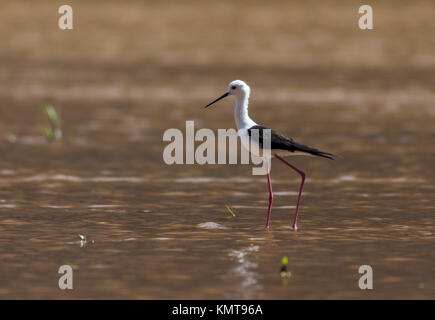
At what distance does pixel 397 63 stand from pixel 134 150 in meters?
17.9

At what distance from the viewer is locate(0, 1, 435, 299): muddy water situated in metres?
8.91

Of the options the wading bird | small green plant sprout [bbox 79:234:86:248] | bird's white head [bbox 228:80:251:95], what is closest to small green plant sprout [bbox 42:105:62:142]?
bird's white head [bbox 228:80:251:95]

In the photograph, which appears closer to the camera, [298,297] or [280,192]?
[298,297]

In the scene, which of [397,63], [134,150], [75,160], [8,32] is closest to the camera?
[75,160]

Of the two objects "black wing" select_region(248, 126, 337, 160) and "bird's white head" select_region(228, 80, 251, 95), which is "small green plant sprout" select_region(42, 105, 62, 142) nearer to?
"bird's white head" select_region(228, 80, 251, 95)

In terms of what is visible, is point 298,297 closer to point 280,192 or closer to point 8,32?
point 280,192

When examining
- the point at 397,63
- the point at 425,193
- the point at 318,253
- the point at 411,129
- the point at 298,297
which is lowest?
the point at 298,297

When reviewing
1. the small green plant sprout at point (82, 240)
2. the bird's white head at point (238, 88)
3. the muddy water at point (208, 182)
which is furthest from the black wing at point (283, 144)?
the small green plant sprout at point (82, 240)

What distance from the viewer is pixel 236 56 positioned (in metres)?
34.4

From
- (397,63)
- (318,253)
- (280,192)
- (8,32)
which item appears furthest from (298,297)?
(8,32)

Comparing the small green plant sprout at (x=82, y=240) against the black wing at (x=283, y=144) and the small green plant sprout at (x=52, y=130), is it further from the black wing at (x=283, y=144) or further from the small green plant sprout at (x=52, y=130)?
the small green plant sprout at (x=52, y=130)

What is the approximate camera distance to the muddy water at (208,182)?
8914mm

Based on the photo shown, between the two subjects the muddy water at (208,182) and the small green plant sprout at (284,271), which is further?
the muddy water at (208,182)

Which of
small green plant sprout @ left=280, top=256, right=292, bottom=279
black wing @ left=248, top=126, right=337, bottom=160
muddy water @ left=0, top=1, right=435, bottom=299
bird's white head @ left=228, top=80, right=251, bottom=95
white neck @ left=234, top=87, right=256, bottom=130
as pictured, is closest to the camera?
small green plant sprout @ left=280, top=256, right=292, bottom=279
